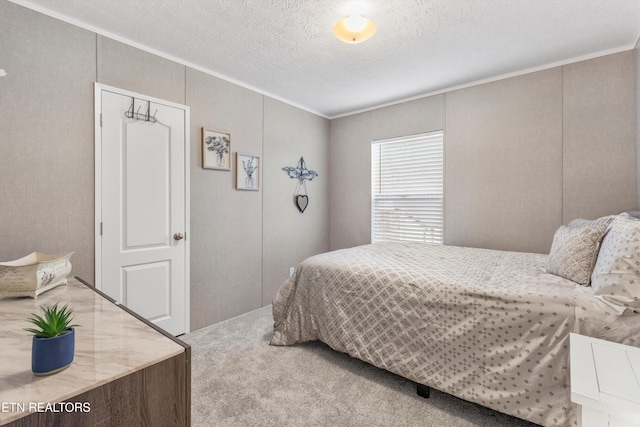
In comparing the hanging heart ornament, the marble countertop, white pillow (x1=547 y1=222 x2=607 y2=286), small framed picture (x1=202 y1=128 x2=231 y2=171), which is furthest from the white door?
white pillow (x1=547 y1=222 x2=607 y2=286)

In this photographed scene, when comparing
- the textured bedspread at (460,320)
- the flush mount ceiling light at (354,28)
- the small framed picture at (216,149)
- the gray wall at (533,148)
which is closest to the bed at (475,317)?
the textured bedspread at (460,320)

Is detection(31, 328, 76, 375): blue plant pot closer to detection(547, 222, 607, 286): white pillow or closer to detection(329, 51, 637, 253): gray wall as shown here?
detection(547, 222, 607, 286): white pillow

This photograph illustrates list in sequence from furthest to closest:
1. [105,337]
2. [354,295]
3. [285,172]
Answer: [285,172] < [354,295] < [105,337]

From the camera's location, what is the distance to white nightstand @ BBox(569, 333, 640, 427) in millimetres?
838

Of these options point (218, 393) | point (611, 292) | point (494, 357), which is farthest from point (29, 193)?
point (611, 292)

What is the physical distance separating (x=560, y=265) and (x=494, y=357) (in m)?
0.77

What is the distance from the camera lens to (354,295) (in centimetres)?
218

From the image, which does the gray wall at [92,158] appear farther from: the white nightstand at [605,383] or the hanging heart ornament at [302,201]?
the white nightstand at [605,383]

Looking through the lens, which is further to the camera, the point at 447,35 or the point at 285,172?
the point at 285,172

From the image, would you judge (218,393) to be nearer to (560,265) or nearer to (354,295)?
(354,295)

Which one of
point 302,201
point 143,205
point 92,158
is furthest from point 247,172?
point 92,158

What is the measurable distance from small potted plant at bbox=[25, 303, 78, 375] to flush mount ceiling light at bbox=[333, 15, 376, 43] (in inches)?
81.6

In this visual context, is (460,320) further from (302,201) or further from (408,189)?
(302,201)

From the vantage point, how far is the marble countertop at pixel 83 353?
71 centimetres
